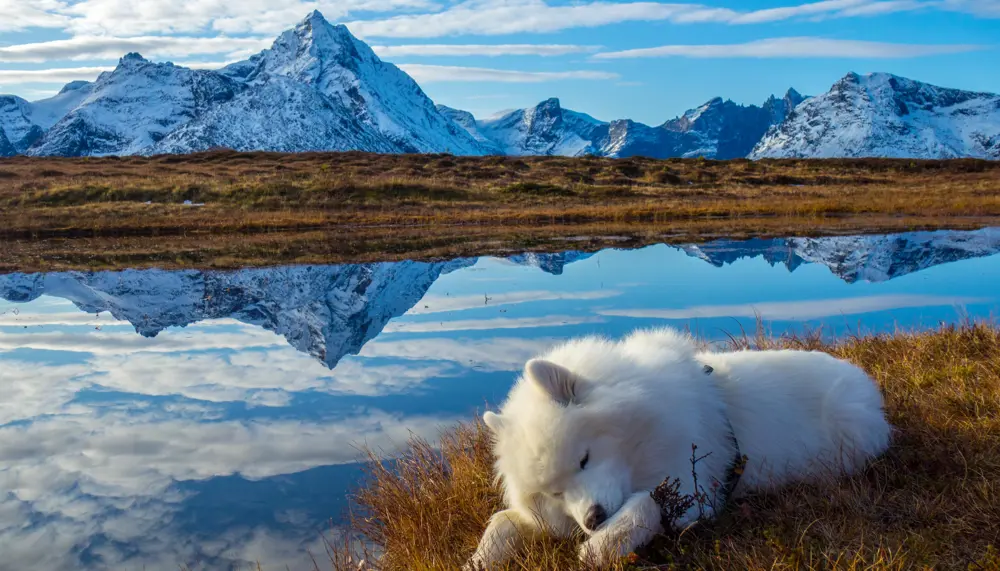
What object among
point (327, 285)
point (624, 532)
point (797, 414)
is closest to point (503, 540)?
point (624, 532)

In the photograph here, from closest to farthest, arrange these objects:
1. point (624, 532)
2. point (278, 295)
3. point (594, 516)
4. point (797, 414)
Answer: point (594, 516), point (624, 532), point (797, 414), point (278, 295)

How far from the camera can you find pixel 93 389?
8.92 meters

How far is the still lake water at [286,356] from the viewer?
17.6ft

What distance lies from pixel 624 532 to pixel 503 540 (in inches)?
27.0

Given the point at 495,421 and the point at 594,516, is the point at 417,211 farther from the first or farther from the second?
the point at 594,516

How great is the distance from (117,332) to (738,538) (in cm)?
1180

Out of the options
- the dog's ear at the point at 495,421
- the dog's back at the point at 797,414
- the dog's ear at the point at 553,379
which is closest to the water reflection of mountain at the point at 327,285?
the dog's back at the point at 797,414

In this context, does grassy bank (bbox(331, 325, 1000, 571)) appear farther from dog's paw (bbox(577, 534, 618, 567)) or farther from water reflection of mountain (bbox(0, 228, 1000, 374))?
water reflection of mountain (bbox(0, 228, 1000, 374))

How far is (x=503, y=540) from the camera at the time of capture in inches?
138

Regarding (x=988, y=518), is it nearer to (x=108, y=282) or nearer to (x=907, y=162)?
(x=108, y=282)

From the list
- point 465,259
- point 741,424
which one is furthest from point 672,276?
point 741,424

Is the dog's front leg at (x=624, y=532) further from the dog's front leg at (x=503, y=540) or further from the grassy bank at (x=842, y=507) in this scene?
the dog's front leg at (x=503, y=540)

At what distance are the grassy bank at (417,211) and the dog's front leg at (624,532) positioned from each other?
694 inches

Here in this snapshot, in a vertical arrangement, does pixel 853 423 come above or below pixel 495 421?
below
